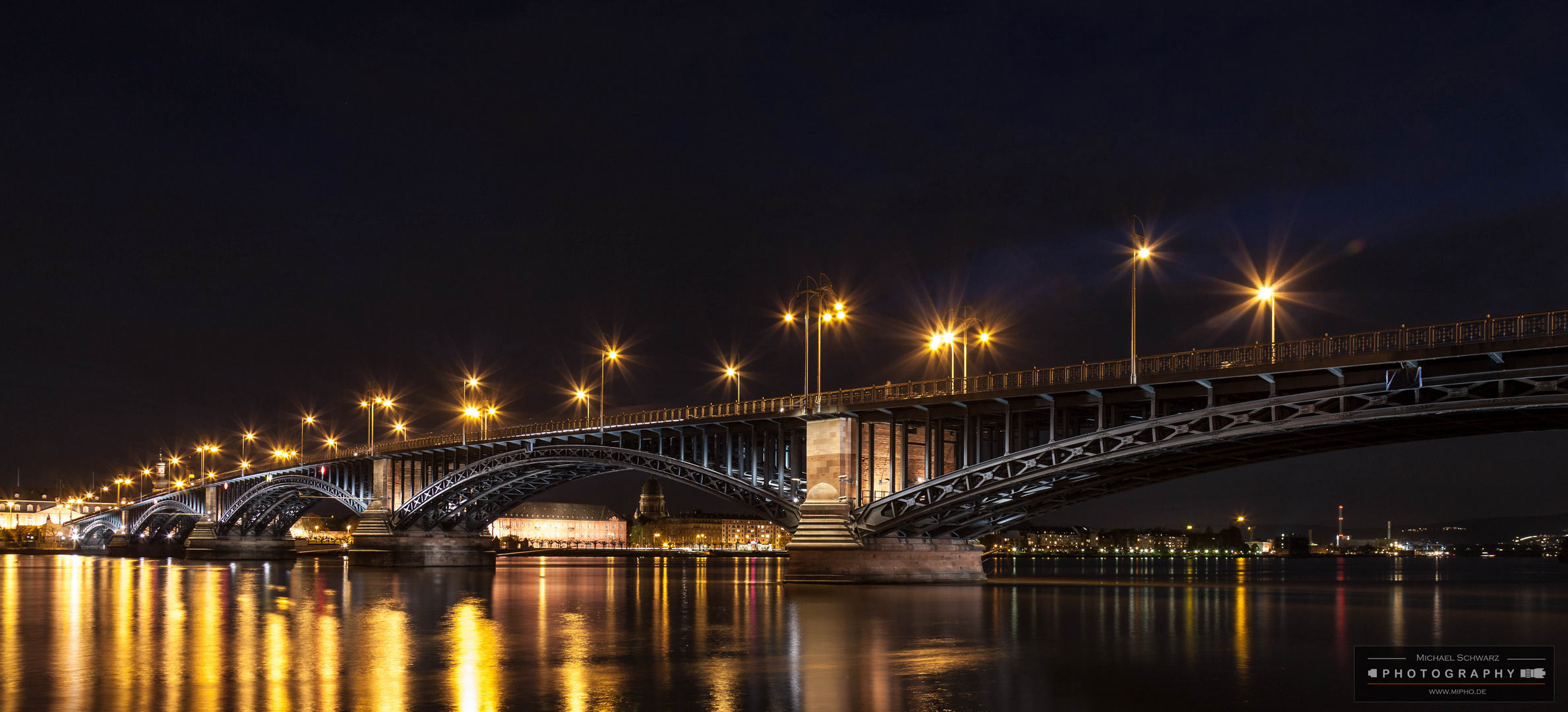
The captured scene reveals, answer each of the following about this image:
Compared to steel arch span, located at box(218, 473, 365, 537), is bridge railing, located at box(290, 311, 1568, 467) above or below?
above

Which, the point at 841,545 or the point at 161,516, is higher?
the point at 841,545

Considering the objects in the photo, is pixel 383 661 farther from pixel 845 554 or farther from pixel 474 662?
pixel 845 554

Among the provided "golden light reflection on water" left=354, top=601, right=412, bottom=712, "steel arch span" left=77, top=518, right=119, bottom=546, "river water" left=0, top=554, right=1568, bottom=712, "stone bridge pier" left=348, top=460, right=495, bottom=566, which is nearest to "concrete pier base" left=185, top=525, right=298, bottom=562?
"stone bridge pier" left=348, top=460, right=495, bottom=566

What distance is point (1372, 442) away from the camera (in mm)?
49062

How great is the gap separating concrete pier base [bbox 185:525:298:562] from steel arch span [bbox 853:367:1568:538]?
106343 millimetres

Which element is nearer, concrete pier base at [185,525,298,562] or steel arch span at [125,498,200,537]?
concrete pier base at [185,525,298,562]

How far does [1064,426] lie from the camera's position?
51.5 m

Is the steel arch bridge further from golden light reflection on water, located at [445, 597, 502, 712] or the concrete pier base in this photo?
the concrete pier base

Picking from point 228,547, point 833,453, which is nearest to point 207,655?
point 833,453

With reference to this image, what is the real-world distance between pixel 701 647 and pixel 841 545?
112ft

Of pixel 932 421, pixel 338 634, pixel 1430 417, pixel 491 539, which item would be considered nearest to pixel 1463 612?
pixel 1430 417

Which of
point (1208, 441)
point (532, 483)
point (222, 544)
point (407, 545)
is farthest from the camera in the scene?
point (222, 544)

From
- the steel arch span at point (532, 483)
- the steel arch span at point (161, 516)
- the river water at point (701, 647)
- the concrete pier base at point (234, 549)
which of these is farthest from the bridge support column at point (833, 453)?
the steel arch span at point (161, 516)

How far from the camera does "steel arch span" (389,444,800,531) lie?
220ft
